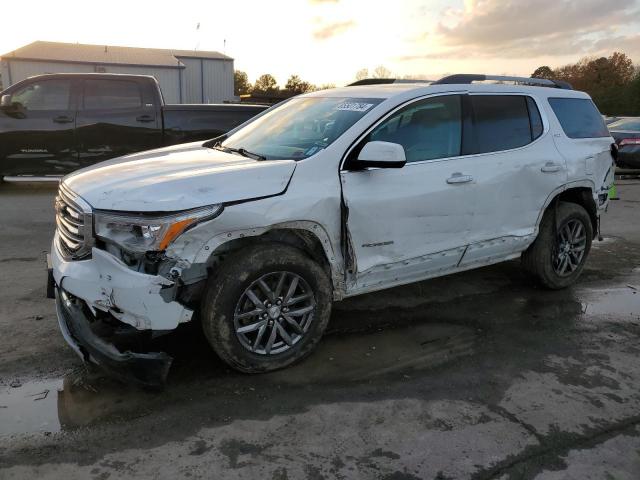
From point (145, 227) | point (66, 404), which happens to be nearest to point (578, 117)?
point (145, 227)

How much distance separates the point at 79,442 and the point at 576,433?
264 centimetres

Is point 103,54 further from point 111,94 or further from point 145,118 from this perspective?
point 145,118

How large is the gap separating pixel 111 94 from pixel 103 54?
101 feet

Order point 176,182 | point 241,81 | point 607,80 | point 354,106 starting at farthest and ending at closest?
point 241,81 < point 607,80 < point 354,106 < point 176,182

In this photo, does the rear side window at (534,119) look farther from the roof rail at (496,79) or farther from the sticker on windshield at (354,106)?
the sticker on windshield at (354,106)

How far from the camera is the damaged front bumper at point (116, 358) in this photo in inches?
119

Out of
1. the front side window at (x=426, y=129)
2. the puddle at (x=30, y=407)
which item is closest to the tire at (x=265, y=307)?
the puddle at (x=30, y=407)

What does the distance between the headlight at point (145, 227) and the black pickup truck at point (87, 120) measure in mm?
7107

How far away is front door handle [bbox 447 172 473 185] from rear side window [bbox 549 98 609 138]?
149 centimetres

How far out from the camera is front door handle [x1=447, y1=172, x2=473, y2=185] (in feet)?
13.4

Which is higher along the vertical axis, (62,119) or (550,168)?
(62,119)

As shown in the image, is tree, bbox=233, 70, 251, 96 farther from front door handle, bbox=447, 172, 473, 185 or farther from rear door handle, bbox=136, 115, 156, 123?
front door handle, bbox=447, 172, 473, 185

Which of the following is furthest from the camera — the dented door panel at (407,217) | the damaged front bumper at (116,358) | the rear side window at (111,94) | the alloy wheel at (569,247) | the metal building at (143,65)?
the metal building at (143,65)

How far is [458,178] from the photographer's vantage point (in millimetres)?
4133
